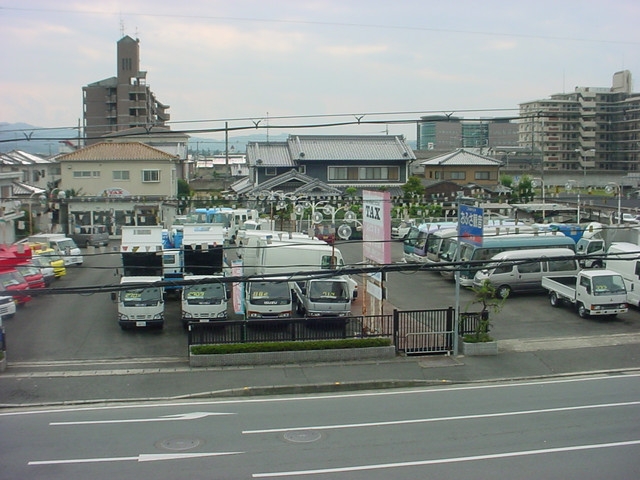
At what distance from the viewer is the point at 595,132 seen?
227ft

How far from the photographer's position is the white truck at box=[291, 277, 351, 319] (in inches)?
843

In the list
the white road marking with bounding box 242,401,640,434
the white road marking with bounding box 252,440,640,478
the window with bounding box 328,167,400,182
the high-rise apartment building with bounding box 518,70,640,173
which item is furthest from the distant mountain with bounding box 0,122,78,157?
the high-rise apartment building with bounding box 518,70,640,173

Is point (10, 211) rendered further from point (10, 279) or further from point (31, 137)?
point (31, 137)

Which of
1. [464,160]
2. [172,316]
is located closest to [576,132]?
[464,160]

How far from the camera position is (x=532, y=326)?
72.9ft

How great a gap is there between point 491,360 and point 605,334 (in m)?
5.14

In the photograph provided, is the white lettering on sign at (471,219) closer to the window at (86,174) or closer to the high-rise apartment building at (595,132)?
the window at (86,174)

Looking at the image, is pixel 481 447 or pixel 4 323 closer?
pixel 481 447

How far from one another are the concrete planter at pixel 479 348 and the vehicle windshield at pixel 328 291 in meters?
4.43

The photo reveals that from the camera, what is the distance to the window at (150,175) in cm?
4822

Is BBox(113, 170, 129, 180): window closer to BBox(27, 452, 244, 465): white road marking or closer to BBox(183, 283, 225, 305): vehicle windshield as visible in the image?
BBox(183, 283, 225, 305): vehicle windshield

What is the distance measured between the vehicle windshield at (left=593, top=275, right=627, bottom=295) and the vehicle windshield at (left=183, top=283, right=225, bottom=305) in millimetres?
12475

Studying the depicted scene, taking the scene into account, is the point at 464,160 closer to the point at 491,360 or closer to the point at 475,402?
the point at 491,360

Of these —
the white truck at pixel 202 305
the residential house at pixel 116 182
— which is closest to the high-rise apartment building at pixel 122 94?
the residential house at pixel 116 182
